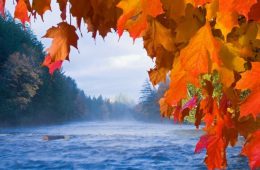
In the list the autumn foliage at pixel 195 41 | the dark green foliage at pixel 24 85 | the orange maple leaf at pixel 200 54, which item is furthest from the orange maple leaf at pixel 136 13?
the dark green foliage at pixel 24 85

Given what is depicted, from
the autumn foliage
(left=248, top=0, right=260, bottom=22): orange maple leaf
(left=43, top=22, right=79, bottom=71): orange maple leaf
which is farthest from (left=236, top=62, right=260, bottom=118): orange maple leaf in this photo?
(left=43, top=22, right=79, bottom=71): orange maple leaf

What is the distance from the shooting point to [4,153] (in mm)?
18094

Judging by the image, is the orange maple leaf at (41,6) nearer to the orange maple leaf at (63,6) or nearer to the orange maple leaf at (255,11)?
the orange maple leaf at (63,6)

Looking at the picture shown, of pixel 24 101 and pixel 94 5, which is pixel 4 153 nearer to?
pixel 94 5

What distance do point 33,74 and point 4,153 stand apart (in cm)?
2467

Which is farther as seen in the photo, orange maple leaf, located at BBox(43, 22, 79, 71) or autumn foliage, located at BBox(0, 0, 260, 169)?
orange maple leaf, located at BBox(43, 22, 79, 71)

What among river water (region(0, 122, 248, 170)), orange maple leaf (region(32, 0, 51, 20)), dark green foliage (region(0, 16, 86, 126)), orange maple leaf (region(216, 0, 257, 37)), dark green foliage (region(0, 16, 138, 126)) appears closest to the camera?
orange maple leaf (region(216, 0, 257, 37))

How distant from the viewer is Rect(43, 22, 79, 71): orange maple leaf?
135 cm

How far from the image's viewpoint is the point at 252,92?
987 mm

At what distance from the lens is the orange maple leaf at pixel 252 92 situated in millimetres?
969

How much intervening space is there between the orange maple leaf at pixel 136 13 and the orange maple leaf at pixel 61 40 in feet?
1.05

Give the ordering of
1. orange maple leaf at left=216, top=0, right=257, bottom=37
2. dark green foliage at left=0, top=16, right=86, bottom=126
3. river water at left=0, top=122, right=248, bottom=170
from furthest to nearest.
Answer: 1. dark green foliage at left=0, top=16, right=86, bottom=126
2. river water at left=0, top=122, right=248, bottom=170
3. orange maple leaf at left=216, top=0, right=257, bottom=37

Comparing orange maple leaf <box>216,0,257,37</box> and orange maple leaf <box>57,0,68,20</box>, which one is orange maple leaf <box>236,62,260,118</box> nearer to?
orange maple leaf <box>216,0,257,37</box>

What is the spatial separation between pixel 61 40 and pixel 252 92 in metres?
0.66
